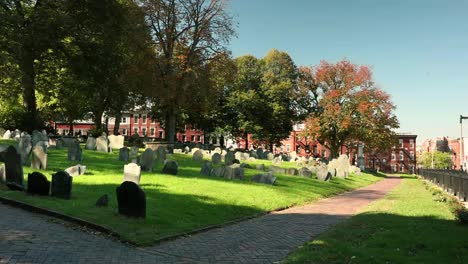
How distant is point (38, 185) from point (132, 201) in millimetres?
3679

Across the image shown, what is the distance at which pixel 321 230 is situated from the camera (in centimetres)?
1166

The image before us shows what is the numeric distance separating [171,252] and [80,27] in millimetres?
29449

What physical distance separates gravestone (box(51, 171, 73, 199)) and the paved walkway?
4.30 ft

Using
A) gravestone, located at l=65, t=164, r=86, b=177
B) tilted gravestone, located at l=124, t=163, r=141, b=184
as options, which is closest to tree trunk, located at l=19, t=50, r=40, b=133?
gravestone, located at l=65, t=164, r=86, b=177

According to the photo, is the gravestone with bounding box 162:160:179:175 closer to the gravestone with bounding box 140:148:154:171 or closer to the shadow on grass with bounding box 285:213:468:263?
the gravestone with bounding box 140:148:154:171

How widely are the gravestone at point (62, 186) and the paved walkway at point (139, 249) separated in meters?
1.31

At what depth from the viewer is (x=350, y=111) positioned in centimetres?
5841

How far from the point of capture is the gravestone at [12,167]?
1364 cm

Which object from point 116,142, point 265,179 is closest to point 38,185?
point 265,179

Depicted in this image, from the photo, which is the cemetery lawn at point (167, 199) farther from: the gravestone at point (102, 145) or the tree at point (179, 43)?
the tree at point (179, 43)

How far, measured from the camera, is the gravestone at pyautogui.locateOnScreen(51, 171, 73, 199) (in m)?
12.4

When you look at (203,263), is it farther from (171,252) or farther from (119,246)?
(119,246)

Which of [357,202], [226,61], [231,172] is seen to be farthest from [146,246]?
[226,61]

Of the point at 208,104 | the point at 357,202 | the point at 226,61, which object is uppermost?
the point at 226,61
